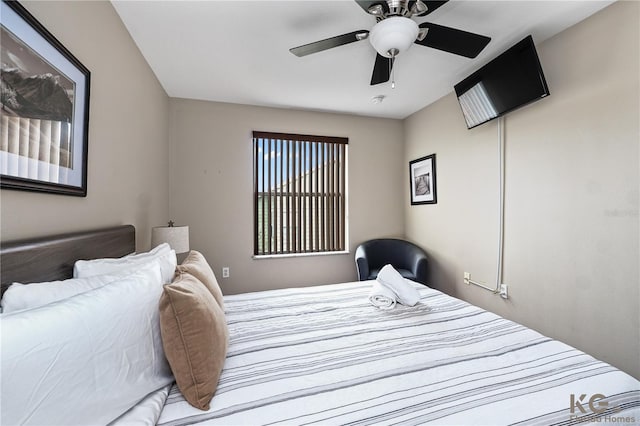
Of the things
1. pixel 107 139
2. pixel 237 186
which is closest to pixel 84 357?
pixel 107 139

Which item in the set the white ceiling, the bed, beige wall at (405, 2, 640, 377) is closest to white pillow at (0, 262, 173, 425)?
the bed

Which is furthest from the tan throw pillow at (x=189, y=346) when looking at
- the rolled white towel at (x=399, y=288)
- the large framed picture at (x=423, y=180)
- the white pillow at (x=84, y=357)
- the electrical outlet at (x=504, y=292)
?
the large framed picture at (x=423, y=180)

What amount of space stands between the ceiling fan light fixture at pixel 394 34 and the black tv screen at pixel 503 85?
3.38 ft

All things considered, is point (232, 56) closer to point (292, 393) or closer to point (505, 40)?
point (505, 40)

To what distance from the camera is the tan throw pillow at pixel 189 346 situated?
0.91m

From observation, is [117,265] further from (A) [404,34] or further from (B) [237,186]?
(B) [237,186]

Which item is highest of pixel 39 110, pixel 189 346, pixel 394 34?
pixel 394 34

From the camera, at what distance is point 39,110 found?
1.01 metres

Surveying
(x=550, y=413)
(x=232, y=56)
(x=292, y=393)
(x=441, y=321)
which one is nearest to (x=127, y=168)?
(x=232, y=56)

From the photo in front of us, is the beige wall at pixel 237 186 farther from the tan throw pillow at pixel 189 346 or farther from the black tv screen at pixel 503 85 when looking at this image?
the tan throw pillow at pixel 189 346

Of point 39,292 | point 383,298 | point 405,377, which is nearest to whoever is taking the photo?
point 39,292

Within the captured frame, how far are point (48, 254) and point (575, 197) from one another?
9.86ft

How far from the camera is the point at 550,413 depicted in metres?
0.84

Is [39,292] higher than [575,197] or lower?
lower
